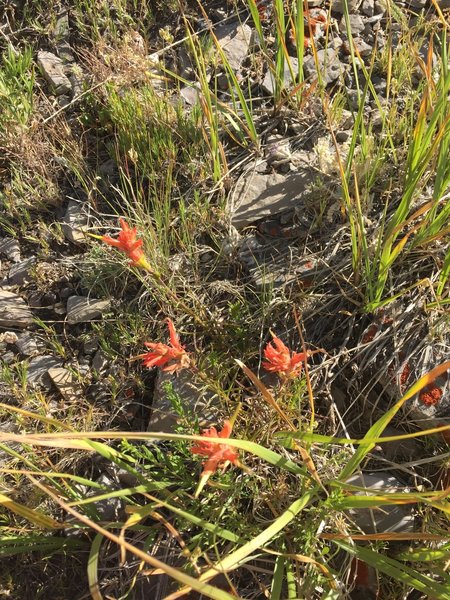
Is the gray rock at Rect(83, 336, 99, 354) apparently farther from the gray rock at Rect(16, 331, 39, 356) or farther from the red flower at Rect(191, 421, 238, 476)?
the red flower at Rect(191, 421, 238, 476)

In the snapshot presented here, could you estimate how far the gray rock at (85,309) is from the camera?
2254 millimetres

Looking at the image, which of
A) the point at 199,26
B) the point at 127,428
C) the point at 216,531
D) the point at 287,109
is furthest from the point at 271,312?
the point at 199,26

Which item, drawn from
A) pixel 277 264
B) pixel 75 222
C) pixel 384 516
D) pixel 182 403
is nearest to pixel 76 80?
pixel 75 222

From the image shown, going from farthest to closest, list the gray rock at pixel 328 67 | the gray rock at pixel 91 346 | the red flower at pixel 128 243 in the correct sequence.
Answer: the gray rock at pixel 328 67
the gray rock at pixel 91 346
the red flower at pixel 128 243

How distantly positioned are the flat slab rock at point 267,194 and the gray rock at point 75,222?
67 cm

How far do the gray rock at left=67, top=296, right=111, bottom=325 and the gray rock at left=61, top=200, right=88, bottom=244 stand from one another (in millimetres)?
293

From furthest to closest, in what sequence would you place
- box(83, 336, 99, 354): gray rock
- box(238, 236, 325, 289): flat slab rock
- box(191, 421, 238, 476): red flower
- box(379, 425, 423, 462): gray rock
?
box(83, 336, 99, 354): gray rock, box(238, 236, 325, 289): flat slab rock, box(379, 425, 423, 462): gray rock, box(191, 421, 238, 476): red flower

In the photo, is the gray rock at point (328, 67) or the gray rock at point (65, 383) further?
the gray rock at point (328, 67)

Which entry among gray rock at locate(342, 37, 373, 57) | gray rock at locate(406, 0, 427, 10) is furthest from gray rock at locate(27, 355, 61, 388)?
gray rock at locate(406, 0, 427, 10)

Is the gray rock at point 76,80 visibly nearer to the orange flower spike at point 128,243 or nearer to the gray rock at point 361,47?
the gray rock at point 361,47

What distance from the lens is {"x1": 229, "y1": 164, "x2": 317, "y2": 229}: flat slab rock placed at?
7.53 ft

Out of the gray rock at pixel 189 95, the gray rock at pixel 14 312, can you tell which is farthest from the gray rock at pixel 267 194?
the gray rock at pixel 14 312

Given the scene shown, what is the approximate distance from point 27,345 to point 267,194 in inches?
47.4

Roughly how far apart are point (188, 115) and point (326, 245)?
92cm
